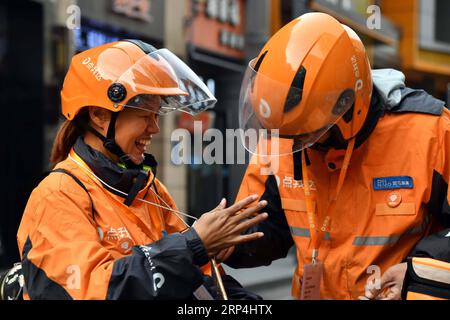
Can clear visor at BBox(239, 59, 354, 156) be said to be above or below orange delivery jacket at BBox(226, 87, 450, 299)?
above

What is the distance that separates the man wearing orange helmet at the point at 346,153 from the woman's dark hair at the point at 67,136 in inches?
26.2

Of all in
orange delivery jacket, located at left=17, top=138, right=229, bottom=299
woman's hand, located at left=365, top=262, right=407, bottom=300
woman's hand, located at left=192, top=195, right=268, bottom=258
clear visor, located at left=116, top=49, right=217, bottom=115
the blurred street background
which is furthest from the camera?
the blurred street background

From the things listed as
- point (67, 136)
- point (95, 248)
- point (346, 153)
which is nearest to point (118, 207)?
point (95, 248)

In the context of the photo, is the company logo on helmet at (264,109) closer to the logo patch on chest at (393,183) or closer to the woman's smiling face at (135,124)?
the woman's smiling face at (135,124)

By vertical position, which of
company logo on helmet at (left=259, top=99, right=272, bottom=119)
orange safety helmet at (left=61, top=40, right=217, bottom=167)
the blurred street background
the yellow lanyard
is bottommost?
the blurred street background

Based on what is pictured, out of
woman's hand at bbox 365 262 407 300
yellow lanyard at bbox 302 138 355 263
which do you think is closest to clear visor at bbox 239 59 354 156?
yellow lanyard at bbox 302 138 355 263

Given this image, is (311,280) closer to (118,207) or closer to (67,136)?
(118,207)

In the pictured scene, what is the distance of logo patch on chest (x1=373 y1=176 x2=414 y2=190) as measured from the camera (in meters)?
3.08

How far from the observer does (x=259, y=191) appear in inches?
139

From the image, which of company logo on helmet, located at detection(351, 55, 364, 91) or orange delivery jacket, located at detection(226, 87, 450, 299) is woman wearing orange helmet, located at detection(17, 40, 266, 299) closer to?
orange delivery jacket, located at detection(226, 87, 450, 299)

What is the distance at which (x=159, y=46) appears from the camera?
41.1 feet

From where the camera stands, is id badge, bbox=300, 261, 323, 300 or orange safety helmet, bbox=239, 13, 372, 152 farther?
id badge, bbox=300, 261, 323, 300

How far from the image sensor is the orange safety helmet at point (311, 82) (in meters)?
2.94

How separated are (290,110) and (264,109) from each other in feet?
0.38
